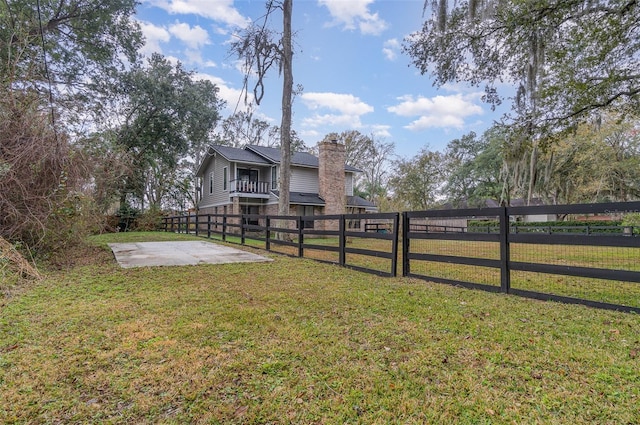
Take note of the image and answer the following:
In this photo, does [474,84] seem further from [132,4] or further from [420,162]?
[420,162]

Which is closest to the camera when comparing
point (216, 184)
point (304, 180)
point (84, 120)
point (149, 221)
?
point (84, 120)

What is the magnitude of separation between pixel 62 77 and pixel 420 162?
23.9 metres

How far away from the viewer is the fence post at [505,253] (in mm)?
4152

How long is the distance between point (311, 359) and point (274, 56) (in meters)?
11.1

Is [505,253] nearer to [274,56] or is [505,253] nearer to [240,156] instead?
[274,56]

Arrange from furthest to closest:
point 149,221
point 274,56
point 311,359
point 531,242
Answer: point 149,221, point 274,56, point 531,242, point 311,359

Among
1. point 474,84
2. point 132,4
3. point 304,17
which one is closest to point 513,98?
point 474,84

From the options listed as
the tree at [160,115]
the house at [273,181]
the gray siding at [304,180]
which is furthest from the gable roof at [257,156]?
the tree at [160,115]

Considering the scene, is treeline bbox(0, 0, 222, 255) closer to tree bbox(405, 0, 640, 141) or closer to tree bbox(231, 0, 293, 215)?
tree bbox(231, 0, 293, 215)

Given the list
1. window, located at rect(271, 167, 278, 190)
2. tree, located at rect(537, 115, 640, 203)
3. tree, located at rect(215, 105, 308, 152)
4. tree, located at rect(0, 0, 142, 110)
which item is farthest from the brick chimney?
tree, located at rect(215, 105, 308, 152)

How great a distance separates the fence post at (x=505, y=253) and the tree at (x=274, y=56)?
807 centimetres

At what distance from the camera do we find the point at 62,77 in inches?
531

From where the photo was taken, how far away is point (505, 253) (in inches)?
164

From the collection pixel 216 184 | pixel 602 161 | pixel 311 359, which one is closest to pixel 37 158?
pixel 311 359
